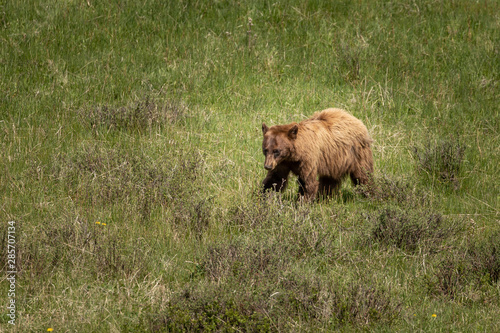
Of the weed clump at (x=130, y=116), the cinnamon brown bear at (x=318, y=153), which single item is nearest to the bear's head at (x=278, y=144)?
the cinnamon brown bear at (x=318, y=153)

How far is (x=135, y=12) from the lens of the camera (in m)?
10.3

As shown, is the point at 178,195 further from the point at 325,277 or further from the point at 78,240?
the point at 325,277

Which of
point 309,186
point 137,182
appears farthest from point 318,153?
point 137,182

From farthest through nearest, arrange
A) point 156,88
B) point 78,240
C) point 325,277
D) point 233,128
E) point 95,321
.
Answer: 1. point 156,88
2. point 233,128
3. point 78,240
4. point 325,277
5. point 95,321

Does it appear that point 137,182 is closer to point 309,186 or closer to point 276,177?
point 276,177

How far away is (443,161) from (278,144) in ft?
7.34

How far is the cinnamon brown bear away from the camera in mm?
6203

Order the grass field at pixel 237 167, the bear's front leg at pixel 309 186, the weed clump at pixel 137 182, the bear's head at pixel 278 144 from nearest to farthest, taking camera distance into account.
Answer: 1. the grass field at pixel 237 167
2. the weed clump at pixel 137 182
3. the bear's head at pixel 278 144
4. the bear's front leg at pixel 309 186

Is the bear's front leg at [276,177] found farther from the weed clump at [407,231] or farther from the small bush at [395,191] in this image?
the weed clump at [407,231]

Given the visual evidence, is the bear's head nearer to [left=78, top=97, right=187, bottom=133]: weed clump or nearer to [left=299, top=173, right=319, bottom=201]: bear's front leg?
[left=299, top=173, right=319, bottom=201]: bear's front leg

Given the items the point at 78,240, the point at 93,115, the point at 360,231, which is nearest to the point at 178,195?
the point at 78,240

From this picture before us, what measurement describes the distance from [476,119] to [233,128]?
350 centimetres

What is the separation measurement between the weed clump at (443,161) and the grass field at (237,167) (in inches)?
1.0

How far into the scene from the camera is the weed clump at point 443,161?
277 inches
